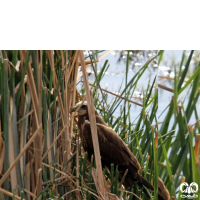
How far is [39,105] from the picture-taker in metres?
1.24

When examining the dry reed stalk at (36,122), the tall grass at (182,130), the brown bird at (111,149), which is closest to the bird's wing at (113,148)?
the brown bird at (111,149)

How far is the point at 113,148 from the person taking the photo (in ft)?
5.46

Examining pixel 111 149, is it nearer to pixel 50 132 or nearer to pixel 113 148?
pixel 113 148

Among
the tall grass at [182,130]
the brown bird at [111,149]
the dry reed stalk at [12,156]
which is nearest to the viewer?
the tall grass at [182,130]

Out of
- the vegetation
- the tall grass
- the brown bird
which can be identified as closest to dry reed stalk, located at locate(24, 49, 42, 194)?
the vegetation

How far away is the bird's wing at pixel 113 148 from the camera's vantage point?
1.56 metres

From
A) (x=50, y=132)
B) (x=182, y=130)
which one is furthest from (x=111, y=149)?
(x=182, y=130)

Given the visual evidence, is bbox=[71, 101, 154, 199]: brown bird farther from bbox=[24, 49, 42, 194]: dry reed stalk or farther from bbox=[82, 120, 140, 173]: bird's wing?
bbox=[24, 49, 42, 194]: dry reed stalk

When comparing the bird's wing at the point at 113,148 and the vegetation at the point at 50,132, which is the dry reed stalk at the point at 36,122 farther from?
the bird's wing at the point at 113,148
